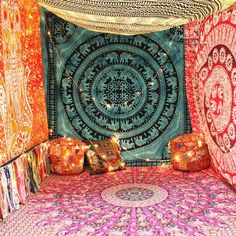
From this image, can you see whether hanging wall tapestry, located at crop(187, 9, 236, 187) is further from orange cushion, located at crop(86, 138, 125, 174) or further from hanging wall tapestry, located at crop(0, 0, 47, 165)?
hanging wall tapestry, located at crop(0, 0, 47, 165)

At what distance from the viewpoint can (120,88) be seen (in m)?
4.06

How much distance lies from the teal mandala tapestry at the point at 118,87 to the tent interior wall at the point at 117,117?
0.01 metres

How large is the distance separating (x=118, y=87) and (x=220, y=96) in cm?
119

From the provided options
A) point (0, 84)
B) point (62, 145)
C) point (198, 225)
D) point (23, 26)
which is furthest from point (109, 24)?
point (62, 145)

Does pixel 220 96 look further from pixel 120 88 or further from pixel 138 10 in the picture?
pixel 138 10

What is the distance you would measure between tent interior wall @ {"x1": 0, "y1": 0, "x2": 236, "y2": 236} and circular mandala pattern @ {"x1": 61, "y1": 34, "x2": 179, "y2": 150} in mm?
11

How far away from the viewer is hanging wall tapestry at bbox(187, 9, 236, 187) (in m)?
3.13

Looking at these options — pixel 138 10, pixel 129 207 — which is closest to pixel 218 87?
pixel 129 207

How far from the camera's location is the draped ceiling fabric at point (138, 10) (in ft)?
6.42

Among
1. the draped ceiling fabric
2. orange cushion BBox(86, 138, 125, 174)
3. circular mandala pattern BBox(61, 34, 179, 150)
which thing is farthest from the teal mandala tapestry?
the draped ceiling fabric

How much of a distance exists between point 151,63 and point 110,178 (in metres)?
1.37

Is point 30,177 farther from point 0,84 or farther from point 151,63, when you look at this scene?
point 151,63

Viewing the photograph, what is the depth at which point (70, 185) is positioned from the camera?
3.46 metres

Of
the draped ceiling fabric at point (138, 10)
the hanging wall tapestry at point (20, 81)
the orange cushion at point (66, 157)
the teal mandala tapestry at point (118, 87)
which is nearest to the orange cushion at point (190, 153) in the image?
the teal mandala tapestry at point (118, 87)
